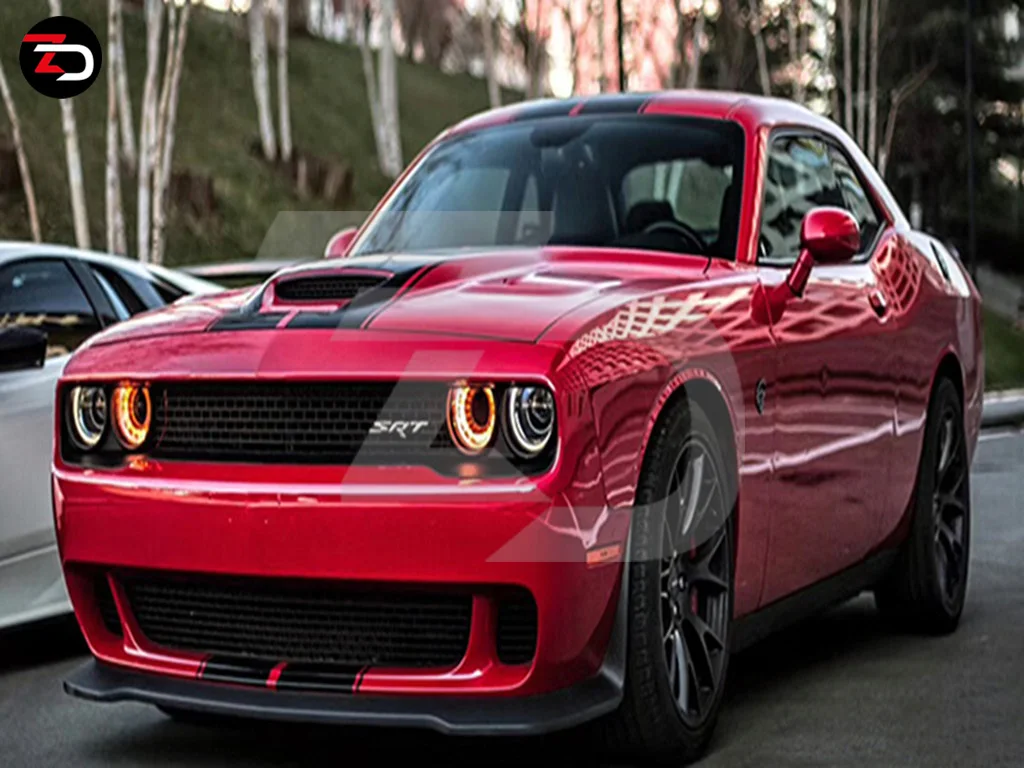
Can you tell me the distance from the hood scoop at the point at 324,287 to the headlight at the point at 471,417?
586 mm

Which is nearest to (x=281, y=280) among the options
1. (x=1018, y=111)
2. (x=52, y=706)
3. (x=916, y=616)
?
(x=52, y=706)

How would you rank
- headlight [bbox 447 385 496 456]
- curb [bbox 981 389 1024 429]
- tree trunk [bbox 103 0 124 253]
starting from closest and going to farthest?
headlight [bbox 447 385 496 456], curb [bbox 981 389 1024 429], tree trunk [bbox 103 0 124 253]

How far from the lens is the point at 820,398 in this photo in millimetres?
5918

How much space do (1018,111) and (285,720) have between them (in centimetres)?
5629

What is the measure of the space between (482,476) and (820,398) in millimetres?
1727

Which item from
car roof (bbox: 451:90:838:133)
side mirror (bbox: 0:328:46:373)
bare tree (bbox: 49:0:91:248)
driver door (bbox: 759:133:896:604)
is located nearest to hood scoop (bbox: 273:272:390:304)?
driver door (bbox: 759:133:896:604)

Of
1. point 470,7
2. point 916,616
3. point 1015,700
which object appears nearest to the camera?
point 1015,700

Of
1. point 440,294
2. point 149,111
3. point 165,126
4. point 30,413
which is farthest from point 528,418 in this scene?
point 165,126

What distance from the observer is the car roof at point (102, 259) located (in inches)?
298

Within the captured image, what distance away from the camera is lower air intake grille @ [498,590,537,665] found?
Answer: 15.0 ft

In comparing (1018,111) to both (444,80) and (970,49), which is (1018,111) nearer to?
(970,49)

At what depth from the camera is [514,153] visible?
6492 millimetres

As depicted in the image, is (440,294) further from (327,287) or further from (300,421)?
(300,421)

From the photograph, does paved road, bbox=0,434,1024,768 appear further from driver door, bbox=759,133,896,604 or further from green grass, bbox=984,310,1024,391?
green grass, bbox=984,310,1024,391
